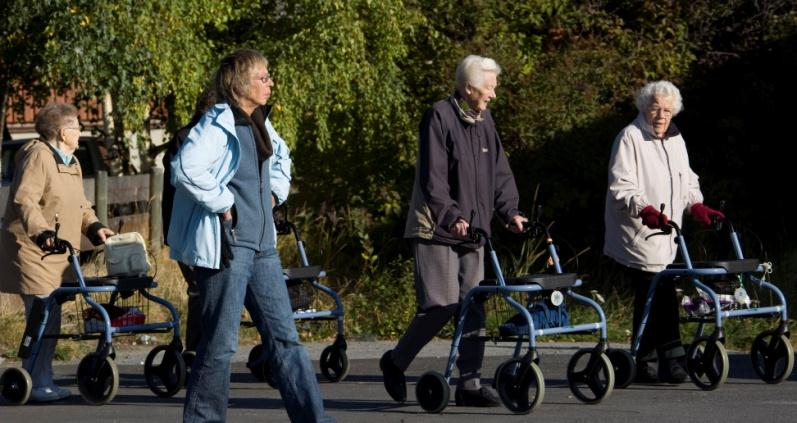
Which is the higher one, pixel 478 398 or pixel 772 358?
pixel 772 358

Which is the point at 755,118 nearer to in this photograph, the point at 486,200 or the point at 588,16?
the point at 588,16

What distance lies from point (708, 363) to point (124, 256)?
3.34 metres

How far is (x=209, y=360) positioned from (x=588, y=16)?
36.7ft

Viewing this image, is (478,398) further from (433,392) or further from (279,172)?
(279,172)

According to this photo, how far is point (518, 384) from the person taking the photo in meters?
7.89

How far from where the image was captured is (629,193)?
29.3 ft

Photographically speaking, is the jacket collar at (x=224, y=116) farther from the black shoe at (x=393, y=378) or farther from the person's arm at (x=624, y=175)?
the person's arm at (x=624, y=175)

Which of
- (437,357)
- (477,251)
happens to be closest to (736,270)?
(477,251)

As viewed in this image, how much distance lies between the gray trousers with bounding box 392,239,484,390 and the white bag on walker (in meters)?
1.59

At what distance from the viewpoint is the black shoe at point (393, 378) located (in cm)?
838

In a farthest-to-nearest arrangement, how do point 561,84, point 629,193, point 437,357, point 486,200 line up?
point 561,84, point 437,357, point 629,193, point 486,200

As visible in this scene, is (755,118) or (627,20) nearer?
(755,118)

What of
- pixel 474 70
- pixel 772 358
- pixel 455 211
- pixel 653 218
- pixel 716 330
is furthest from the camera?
pixel 772 358

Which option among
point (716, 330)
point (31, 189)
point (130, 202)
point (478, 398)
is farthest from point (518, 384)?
point (130, 202)
